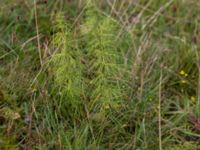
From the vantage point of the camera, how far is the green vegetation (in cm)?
215

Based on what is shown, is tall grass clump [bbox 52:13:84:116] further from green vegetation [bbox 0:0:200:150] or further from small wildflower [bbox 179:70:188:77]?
small wildflower [bbox 179:70:188:77]

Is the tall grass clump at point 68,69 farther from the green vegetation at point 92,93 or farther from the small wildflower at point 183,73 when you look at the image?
the small wildflower at point 183,73

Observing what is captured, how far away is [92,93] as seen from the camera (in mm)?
2193

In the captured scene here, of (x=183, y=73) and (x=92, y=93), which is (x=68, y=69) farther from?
(x=183, y=73)

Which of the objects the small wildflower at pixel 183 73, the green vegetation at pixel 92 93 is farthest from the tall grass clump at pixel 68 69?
the small wildflower at pixel 183 73

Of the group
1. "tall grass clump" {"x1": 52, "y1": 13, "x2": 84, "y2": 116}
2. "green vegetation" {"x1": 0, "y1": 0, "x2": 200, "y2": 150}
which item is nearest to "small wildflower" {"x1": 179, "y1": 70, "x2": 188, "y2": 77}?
"green vegetation" {"x1": 0, "y1": 0, "x2": 200, "y2": 150}

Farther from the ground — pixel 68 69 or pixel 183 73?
pixel 68 69

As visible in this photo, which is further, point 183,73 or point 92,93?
point 183,73

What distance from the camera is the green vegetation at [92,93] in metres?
2.15

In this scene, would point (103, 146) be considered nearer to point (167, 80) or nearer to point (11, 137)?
point (11, 137)

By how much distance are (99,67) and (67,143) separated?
15.1 inches

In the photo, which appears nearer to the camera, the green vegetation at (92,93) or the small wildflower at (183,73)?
the green vegetation at (92,93)

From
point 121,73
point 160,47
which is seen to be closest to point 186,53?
point 160,47

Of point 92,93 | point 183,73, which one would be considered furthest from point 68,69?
point 183,73
